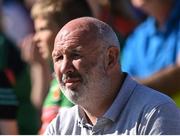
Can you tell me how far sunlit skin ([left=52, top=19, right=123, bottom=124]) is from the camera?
3158 millimetres

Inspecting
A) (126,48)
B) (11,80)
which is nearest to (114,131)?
(126,48)

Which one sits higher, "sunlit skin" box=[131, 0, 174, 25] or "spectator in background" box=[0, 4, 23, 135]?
"sunlit skin" box=[131, 0, 174, 25]

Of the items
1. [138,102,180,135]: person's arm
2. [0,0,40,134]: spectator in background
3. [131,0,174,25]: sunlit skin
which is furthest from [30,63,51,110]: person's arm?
[138,102,180,135]: person's arm

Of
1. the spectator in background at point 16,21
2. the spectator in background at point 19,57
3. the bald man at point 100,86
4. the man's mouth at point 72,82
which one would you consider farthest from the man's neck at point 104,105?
the spectator in background at point 16,21

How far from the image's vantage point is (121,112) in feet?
10.4

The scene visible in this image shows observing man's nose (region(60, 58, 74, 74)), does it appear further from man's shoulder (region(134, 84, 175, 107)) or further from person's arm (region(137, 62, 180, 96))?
person's arm (region(137, 62, 180, 96))

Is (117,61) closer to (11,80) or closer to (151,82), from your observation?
(151,82)

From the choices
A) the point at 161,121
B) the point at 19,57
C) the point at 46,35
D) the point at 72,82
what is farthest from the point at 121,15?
Result: the point at 161,121

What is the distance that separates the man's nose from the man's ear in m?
0.17

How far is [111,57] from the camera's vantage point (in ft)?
10.6

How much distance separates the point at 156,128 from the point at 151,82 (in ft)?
5.12

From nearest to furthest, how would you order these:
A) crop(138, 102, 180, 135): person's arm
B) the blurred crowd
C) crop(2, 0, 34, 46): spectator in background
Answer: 1. crop(138, 102, 180, 135): person's arm
2. the blurred crowd
3. crop(2, 0, 34, 46): spectator in background

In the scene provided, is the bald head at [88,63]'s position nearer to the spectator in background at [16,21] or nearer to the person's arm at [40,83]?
the person's arm at [40,83]

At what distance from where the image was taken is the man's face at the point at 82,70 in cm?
316
